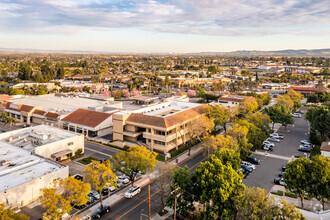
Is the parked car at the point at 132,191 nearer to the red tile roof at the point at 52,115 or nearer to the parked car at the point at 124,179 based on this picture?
the parked car at the point at 124,179

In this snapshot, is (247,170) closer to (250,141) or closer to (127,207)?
(250,141)

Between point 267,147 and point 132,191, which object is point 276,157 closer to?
point 267,147

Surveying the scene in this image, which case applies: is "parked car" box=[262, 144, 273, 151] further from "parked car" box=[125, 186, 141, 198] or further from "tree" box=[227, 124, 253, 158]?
"parked car" box=[125, 186, 141, 198]

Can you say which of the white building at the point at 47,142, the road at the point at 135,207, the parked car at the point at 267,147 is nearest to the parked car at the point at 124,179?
the road at the point at 135,207

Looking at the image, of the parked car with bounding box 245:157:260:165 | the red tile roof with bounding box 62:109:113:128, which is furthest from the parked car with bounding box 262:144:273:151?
the red tile roof with bounding box 62:109:113:128

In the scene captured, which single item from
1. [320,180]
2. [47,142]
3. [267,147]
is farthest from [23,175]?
[267,147]

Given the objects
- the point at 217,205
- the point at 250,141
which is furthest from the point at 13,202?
the point at 250,141
